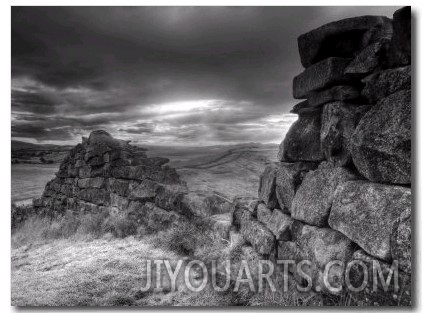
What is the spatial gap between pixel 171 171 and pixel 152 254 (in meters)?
2.41

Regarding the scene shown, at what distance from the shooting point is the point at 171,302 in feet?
12.3

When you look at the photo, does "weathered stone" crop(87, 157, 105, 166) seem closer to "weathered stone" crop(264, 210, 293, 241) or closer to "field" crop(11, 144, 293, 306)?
"field" crop(11, 144, 293, 306)

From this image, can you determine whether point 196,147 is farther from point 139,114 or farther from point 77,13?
point 77,13

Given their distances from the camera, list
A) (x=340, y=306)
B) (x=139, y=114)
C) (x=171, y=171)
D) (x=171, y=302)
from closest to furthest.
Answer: (x=340, y=306)
(x=171, y=302)
(x=139, y=114)
(x=171, y=171)

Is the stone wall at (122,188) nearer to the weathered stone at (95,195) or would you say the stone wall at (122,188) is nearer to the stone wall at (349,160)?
the weathered stone at (95,195)

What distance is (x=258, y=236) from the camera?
12.9 ft

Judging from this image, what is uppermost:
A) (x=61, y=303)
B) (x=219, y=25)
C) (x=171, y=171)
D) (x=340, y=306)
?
(x=219, y=25)

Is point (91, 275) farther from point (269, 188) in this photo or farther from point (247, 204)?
point (269, 188)

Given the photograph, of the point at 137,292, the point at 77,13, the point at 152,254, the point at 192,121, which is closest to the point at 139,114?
the point at 192,121

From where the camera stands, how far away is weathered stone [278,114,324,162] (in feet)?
10.6

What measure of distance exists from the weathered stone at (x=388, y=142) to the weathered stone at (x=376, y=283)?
588 mm

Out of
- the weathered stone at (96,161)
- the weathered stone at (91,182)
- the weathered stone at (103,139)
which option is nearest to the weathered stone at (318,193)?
the weathered stone at (103,139)

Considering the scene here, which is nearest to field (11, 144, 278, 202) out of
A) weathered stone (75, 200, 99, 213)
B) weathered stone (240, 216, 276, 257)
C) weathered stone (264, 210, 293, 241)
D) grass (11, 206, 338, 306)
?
grass (11, 206, 338, 306)

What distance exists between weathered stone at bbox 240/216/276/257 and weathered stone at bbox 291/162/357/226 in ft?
1.58
